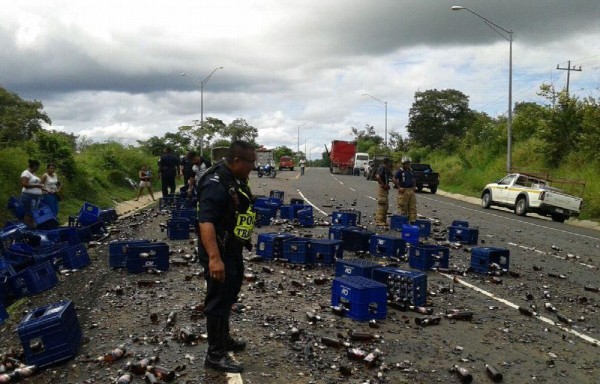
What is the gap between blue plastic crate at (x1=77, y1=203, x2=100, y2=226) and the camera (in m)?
14.2

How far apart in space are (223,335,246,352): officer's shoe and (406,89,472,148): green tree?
62.3 meters

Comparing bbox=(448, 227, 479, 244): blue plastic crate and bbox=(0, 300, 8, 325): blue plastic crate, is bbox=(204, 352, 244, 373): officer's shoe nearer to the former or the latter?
bbox=(0, 300, 8, 325): blue plastic crate

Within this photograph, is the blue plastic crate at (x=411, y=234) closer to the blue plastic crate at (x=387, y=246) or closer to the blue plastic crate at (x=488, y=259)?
the blue plastic crate at (x=387, y=246)

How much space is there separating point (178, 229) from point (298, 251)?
14.5ft

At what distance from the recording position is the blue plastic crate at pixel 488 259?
393 inches

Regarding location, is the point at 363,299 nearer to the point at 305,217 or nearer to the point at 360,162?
the point at 305,217

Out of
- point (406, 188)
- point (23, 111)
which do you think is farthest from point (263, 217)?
point (23, 111)

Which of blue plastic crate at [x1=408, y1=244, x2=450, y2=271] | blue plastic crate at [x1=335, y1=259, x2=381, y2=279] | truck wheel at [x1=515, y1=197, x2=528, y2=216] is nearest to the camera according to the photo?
blue plastic crate at [x1=335, y1=259, x2=381, y2=279]

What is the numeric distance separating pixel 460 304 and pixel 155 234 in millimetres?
8997

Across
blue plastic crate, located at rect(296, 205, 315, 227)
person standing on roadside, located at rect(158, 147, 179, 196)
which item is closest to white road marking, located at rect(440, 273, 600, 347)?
blue plastic crate, located at rect(296, 205, 315, 227)

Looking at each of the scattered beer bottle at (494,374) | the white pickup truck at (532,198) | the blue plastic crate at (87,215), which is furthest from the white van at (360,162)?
the scattered beer bottle at (494,374)

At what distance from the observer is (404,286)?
7629 millimetres

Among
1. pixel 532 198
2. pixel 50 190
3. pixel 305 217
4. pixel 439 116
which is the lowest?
pixel 305 217

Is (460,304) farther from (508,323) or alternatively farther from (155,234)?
(155,234)
